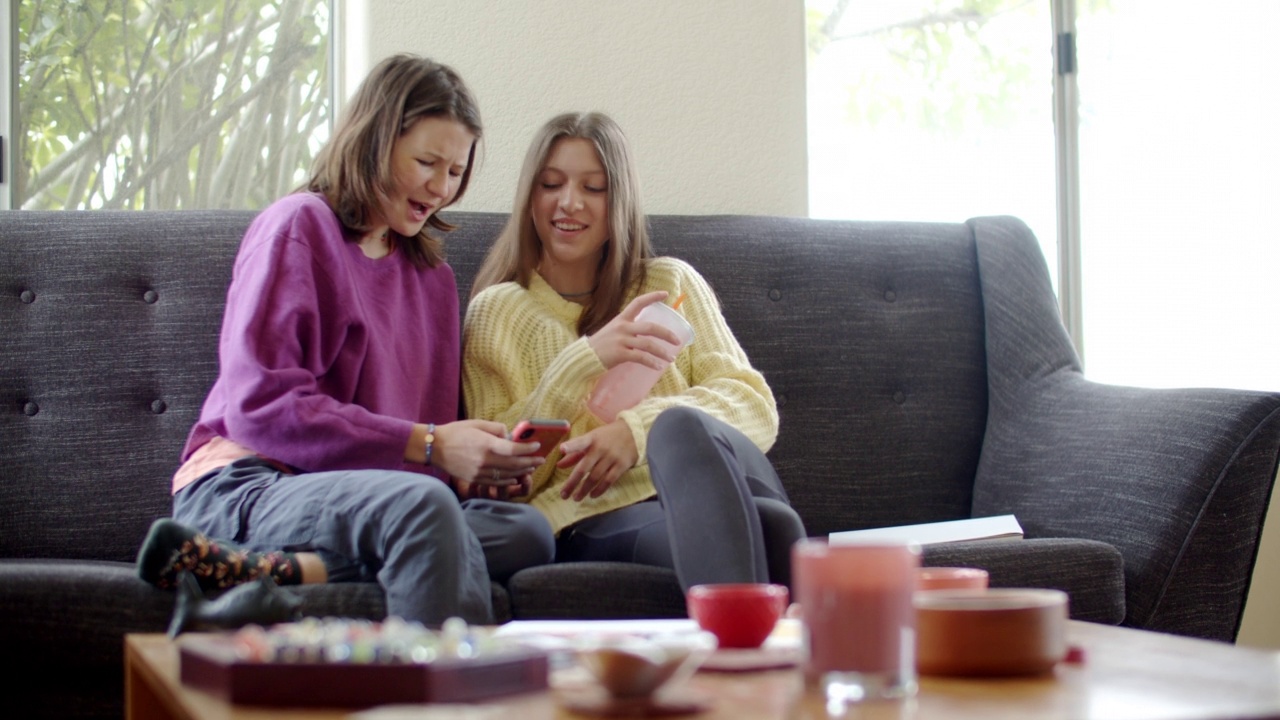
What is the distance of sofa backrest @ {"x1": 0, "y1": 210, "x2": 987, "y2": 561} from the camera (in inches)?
76.8

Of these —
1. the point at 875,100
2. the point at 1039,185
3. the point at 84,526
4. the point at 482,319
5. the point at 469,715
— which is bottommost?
the point at 84,526

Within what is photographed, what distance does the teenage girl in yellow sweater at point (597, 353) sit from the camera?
1.81 m

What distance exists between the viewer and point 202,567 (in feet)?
4.72

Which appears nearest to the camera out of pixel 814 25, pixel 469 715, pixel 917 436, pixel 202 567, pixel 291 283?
pixel 469 715

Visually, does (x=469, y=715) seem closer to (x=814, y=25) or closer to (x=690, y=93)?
(x=690, y=93)

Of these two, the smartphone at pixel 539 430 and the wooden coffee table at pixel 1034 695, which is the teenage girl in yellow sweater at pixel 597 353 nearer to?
the smartphone at pixel 539 430

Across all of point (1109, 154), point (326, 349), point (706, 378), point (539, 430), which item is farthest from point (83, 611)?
point (1109, 154)

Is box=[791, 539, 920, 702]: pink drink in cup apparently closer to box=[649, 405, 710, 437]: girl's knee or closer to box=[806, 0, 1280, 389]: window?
box=[649, 405, 710, 437]: girl's knee

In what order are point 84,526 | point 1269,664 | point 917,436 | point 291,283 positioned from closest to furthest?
point 1269,664 < point 291,283 < point 84,526 < point 917,436

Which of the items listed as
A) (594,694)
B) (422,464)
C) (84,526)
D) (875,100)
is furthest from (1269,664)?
(875,100)

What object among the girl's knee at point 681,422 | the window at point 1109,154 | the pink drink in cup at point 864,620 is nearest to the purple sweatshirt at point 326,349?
the girl's knee at point 681,422

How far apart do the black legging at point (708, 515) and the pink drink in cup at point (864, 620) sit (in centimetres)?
67

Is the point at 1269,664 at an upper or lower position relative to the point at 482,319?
lower

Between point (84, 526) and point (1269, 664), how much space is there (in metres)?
1.59
